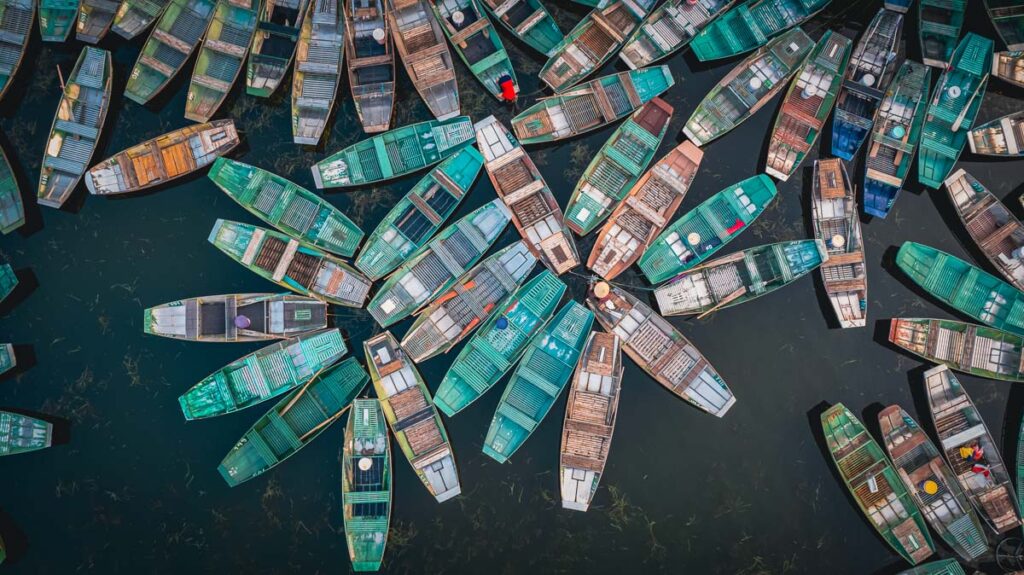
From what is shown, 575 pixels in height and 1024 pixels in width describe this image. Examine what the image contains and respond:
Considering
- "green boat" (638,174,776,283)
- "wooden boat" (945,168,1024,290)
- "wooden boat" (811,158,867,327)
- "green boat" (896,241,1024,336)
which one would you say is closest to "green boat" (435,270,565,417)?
"green boat" (638,174,776,283)

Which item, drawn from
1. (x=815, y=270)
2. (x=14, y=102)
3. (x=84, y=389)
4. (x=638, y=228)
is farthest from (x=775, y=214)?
(x=14, y=102)

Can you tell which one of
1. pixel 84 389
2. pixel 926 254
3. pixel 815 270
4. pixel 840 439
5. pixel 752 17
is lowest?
pixel 84 389

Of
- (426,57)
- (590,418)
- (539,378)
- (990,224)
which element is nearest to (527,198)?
(426,57)

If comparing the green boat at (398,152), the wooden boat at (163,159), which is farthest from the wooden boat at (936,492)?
the wooden boat at (163,159)

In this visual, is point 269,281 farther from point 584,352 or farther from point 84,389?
point 584,352

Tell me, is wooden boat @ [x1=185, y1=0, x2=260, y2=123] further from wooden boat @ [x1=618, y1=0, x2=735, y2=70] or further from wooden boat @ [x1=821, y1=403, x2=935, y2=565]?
wooden boat @ [x1=821, y1=403, x2=935, y2=565]

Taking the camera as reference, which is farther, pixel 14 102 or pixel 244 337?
pixel 14 102
